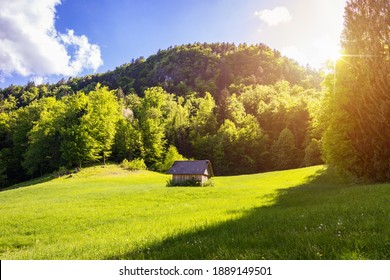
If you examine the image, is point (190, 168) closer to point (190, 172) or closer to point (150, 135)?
point (190, 172)

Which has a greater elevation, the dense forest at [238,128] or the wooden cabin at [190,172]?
the dense forest at [238,128]

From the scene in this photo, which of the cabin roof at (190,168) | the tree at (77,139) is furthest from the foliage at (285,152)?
the tree at (77,139)

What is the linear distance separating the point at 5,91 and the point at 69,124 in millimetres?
148684

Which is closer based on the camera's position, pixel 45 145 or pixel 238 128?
pixel 45 145

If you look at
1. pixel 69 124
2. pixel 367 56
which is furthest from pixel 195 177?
pixel 69 124

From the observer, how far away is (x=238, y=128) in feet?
369

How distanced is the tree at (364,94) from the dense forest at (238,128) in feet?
0.30

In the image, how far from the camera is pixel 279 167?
98125mm

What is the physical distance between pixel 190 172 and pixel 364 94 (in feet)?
103

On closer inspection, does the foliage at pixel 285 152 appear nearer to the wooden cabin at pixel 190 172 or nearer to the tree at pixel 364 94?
the wooden cabin at pixel 190 172

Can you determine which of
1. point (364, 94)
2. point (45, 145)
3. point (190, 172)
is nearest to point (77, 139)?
point (45, 145)

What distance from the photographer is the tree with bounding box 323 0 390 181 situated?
29125 millimetres

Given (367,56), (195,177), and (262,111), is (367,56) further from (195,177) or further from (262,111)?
(262,111)

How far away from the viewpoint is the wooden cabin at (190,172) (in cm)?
5431
